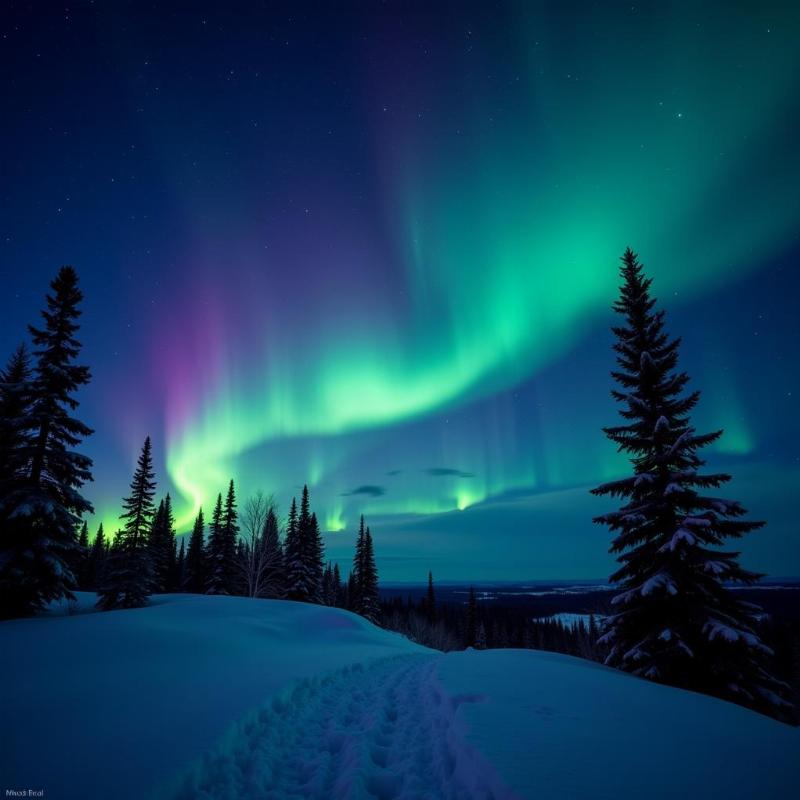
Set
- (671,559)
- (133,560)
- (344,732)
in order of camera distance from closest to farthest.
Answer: (344,732) < (671,559) < (133,560)

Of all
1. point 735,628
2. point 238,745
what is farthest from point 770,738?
point 238,745

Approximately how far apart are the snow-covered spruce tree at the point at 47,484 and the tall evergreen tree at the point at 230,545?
26.5m

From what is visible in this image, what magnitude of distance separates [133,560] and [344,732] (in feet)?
94.9

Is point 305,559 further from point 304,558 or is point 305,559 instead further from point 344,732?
point 344,732

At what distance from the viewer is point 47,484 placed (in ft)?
52.7

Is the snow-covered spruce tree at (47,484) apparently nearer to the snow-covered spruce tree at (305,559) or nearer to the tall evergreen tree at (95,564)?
the snow-covered spruce tree at (305,559)

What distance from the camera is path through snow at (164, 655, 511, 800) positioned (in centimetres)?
421

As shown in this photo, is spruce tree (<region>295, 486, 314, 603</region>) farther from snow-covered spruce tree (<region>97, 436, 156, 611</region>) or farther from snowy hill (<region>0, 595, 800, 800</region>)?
snowy hill (<region>0, 595, 800, 800</region>)

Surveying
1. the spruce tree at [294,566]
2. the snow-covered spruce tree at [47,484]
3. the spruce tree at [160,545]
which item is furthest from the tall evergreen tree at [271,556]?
the snow-covered spruce tree at [47,484]

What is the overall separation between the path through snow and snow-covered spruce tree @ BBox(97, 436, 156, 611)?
25492mm

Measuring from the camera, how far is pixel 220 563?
4091 centimetres

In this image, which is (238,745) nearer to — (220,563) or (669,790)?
(669,790)

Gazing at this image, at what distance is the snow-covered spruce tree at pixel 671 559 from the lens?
9594 mm

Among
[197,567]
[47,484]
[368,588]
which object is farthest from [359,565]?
[47,484]
